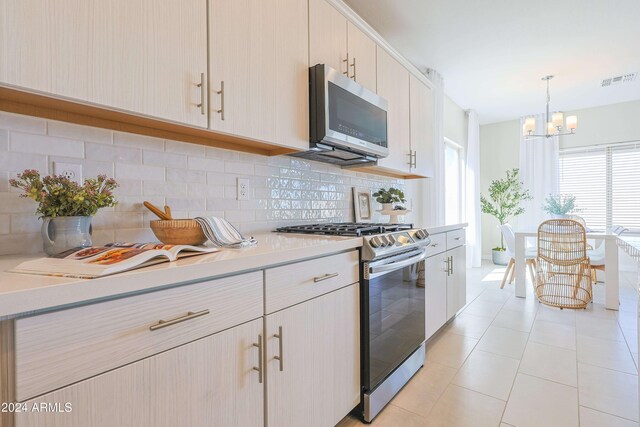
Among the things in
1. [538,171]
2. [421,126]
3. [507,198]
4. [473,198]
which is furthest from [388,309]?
[538,171]

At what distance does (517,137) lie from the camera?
580 centimetres

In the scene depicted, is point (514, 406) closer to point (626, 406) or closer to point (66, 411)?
point (626, 406)

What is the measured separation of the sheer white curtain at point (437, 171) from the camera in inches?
144

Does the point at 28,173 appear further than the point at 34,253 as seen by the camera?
No

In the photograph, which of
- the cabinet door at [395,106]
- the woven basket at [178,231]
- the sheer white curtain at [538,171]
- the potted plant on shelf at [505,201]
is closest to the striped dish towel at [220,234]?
the woven basket at [178,231]

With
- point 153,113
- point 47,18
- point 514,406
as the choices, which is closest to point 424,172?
point 514,406

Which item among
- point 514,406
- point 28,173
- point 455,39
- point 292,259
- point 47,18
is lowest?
point 514,406

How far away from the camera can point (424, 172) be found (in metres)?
3.03

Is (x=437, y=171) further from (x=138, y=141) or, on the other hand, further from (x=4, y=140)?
(x=4, y=140)

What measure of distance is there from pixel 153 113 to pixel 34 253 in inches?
24.2

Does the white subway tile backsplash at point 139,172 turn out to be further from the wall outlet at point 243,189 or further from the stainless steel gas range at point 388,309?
the stainless steel gas range at point 388,309

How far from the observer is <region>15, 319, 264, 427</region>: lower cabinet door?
2.14 feet

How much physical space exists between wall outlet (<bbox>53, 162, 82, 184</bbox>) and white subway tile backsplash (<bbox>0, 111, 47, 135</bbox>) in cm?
12

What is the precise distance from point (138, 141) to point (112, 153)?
114 millimetres
